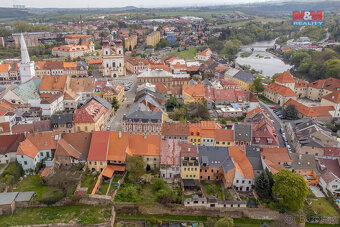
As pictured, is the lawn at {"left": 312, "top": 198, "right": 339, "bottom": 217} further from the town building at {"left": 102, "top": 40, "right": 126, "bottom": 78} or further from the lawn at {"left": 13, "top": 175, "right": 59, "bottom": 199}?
the town building at {"left": 102, "top": 40, "right": 126, "bottom": 78}

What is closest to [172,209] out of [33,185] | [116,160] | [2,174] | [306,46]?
[116,160]

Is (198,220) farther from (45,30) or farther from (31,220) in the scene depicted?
(45,30)

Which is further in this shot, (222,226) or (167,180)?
(167,180)

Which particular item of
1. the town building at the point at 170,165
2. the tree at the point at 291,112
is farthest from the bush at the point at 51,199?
the tree at the point at 291,112

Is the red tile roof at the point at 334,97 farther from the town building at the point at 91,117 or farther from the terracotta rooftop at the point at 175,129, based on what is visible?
the town building at the point at 91,117

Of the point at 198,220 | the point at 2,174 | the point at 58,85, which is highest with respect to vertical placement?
the point at 58,85

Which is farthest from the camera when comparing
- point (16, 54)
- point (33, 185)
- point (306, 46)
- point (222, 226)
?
point (306, 46)

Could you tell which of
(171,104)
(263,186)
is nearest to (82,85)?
(171,104)

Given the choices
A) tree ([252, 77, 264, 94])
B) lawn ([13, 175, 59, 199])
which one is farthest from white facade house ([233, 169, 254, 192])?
tree ([252, 77, 264, 94])
